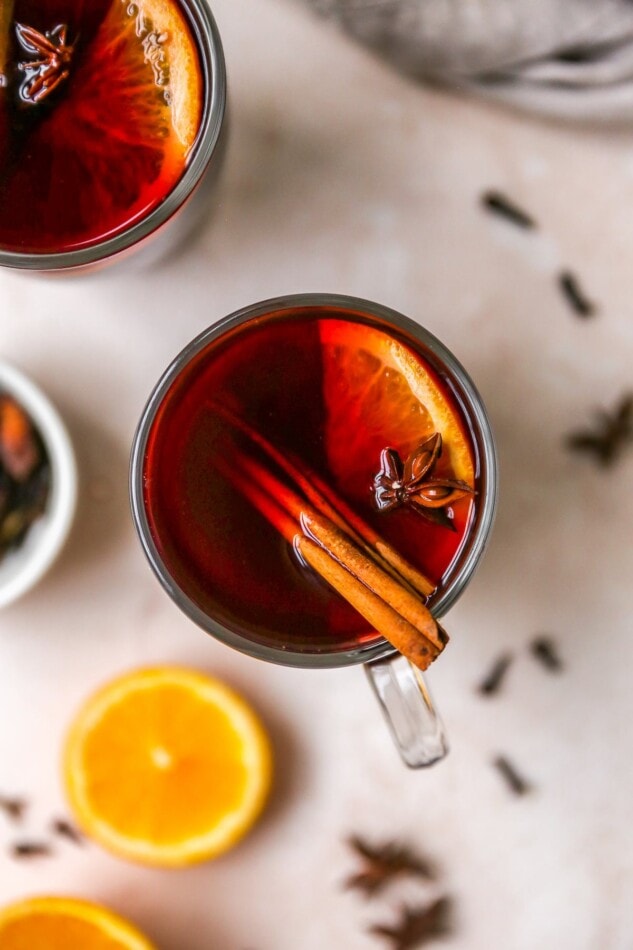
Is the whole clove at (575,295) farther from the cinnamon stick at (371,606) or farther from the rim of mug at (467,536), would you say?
the cinnamon stick at (371,606)

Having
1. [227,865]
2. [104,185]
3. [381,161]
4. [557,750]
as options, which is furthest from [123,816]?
[381,161]

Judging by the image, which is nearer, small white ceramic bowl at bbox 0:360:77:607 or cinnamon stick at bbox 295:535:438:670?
cinnamon stick at bbox 295:535:438:670

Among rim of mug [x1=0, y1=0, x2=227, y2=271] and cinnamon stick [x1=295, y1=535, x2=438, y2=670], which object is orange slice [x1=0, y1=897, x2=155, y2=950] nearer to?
cinnamon stick [x1=295, y1=535, x2=438, y2=670]

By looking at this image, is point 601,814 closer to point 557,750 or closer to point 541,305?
point 557,750

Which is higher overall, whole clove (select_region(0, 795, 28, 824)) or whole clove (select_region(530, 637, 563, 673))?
whole clove (select_region(0, 795, 28, 824))

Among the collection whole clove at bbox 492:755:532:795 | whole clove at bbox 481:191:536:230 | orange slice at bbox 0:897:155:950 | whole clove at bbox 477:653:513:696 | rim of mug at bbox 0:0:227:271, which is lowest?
whole clove at bbox 492:755:532:795

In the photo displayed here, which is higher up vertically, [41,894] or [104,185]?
[104,185]

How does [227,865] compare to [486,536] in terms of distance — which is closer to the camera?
[486,536]

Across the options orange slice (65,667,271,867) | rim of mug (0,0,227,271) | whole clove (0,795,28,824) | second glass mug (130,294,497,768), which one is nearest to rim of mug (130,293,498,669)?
second glass mug (130,294,497,768)
